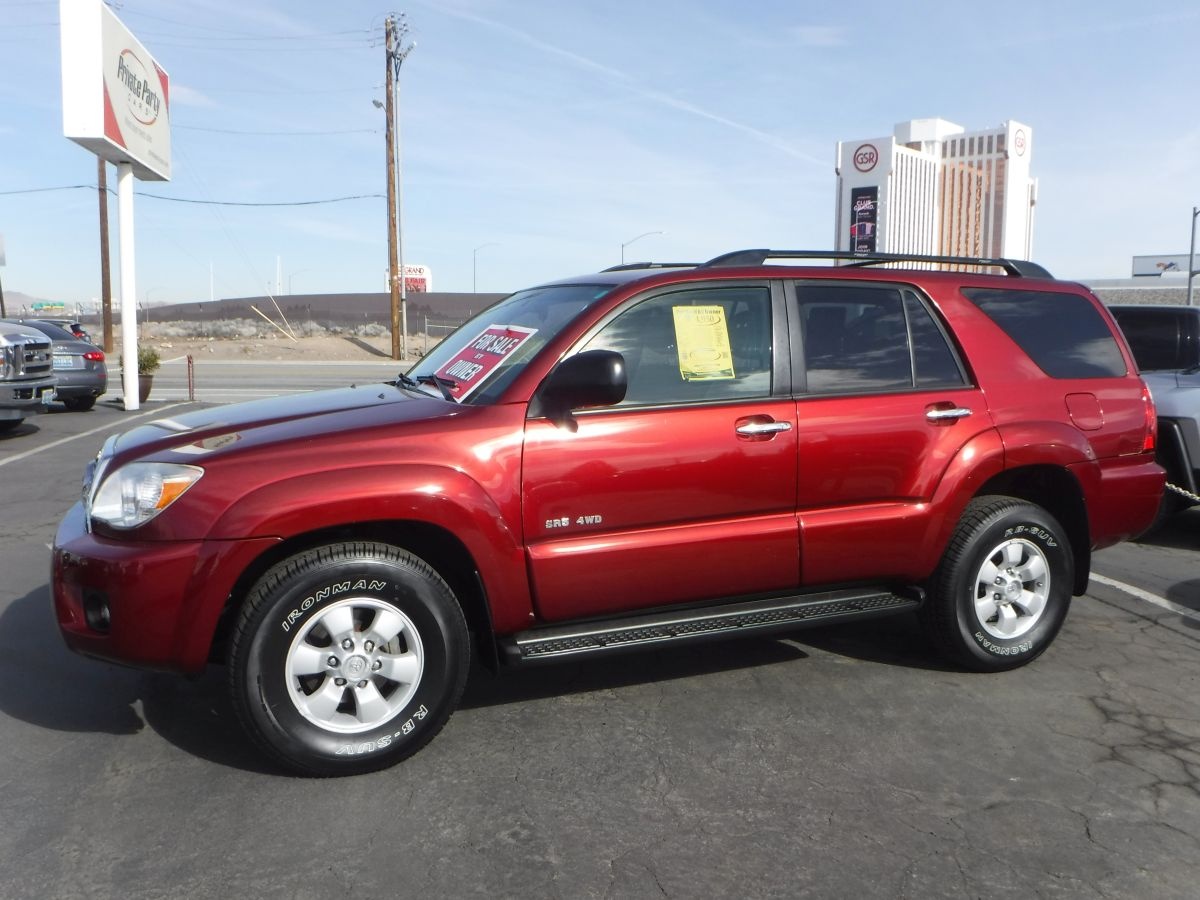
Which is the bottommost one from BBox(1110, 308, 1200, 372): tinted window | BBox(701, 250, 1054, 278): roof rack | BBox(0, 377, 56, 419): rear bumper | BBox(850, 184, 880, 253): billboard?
BBox(0, 377, 56, 419): rear bumper

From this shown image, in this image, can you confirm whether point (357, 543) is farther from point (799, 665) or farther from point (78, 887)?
point (799, 665)

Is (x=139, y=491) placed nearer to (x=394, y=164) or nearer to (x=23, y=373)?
(x=23, y=373)

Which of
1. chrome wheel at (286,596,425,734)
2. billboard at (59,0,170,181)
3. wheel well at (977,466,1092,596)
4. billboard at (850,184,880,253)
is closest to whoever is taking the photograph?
chrome wheel at (286,596,425,734)

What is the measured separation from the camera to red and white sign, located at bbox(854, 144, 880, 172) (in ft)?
173

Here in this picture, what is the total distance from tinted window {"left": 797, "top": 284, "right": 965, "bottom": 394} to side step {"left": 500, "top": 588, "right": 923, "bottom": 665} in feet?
2.93

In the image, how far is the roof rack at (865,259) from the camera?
4.47m

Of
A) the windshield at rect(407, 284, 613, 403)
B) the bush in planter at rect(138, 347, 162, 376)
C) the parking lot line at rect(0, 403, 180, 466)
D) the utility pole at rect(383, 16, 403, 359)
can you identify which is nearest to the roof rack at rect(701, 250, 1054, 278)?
the windshield at rect(407, 284, 613, 403)

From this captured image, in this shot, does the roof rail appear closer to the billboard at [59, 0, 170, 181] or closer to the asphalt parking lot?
the asphalt parking lot

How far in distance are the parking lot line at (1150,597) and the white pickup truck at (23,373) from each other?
11588 millimetres

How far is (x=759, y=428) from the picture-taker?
13.4 ft

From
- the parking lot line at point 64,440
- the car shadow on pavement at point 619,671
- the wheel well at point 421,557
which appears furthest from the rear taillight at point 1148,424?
the parking lot line at point 64,440

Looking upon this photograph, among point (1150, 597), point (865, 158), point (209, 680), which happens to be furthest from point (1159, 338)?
point (865, 158)

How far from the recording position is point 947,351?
4.64 metres

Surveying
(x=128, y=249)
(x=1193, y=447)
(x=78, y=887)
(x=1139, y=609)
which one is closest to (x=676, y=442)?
(x=78, y=887)
